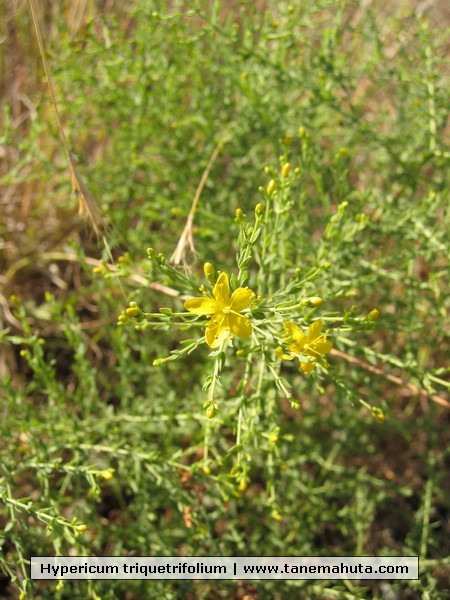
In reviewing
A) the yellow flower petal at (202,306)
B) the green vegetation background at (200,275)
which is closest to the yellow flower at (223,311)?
the yellow flower petal at (202,306)

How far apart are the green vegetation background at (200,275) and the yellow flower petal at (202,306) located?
554mm

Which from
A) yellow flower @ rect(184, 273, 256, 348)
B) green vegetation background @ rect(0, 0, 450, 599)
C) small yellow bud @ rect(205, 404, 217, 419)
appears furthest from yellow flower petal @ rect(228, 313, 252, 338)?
green vegetation background @ rect(0, 0, 450, 599)

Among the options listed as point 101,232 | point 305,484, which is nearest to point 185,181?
point 101,232

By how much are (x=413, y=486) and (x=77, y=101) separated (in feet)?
10.2

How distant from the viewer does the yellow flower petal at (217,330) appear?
154 centimetres

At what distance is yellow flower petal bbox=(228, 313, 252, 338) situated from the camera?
155 centimetres

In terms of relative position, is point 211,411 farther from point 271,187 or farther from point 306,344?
point 271,187

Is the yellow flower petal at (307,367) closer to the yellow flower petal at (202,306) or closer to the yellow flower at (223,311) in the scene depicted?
the yellow flower at (223,311)

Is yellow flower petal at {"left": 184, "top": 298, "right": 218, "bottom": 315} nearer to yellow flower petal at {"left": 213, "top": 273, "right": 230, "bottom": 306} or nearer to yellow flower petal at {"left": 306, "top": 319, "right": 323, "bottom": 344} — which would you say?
yellow flower petal at {"left": 213, "top": 273, "right": 230, "bottom": 306}

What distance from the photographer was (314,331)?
1.67 m

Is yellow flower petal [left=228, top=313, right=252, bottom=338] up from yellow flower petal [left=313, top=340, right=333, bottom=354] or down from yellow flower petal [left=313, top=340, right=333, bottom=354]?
up

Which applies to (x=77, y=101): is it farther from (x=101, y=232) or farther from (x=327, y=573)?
(x=327, y=573)

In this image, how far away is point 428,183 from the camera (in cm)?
281
